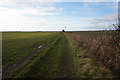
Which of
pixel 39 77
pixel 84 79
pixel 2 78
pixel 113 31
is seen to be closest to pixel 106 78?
pixel 84 79

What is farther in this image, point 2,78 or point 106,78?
point 2,78

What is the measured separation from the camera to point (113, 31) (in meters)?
7.17

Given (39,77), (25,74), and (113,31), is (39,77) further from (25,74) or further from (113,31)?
(113,31)

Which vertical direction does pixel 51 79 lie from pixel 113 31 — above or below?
below

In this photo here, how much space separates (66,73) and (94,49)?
14.5ft

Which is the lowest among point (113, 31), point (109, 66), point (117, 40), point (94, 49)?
point (109, 66)

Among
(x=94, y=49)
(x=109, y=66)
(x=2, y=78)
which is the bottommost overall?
(x=2, y=78)

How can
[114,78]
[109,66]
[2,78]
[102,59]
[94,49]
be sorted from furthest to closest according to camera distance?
[94,49], [102,59], [109,66], [2,78], [114,78]

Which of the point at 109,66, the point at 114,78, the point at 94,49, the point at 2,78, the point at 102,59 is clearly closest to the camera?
the point at 114,78

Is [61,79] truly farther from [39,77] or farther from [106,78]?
[106,78]

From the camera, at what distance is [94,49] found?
33.7 feet

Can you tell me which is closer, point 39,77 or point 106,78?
point 106,78

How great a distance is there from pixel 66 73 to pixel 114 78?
2.83 meters

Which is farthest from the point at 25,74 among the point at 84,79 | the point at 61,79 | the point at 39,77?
the point at 84,79
